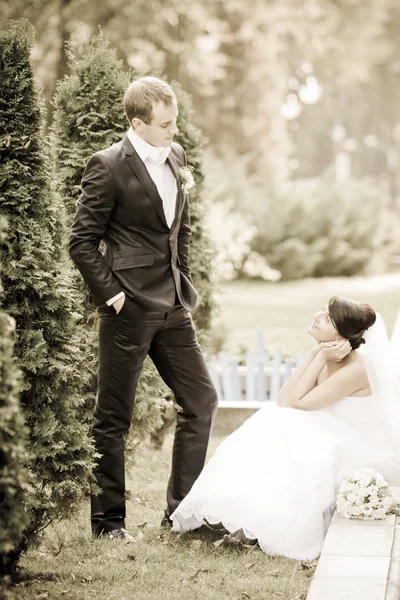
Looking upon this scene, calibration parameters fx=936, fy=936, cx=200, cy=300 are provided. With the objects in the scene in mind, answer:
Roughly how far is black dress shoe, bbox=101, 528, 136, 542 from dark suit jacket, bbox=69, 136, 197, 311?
1184 millimetres

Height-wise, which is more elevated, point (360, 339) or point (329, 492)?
point (360, 339)

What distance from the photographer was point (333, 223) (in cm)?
2212

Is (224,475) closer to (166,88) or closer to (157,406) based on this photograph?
(157,406)

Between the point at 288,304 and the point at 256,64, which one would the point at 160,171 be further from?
the point at 256,64

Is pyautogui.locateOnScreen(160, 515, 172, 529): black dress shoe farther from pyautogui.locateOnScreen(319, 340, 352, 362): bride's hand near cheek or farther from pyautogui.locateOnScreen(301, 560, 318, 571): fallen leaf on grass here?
pyautogui.locateOnScreen(319, 340, 352, 362): bride's hand near cheek

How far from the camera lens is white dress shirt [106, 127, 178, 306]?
4695 mm

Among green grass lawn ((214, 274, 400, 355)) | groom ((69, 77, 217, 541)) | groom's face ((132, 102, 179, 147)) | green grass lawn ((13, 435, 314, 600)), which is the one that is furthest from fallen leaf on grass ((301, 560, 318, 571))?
green grass lawn ((214, 274, 400, 355))

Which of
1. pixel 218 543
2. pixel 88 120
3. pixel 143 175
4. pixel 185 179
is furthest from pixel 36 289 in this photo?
pixel 88 120

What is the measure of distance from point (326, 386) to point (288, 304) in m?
13.1

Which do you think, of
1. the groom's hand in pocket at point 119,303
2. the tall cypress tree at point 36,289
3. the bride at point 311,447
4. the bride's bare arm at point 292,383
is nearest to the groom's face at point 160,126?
the tall cypress tree at point 36,289

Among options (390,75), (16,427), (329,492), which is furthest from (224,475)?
(390,75)

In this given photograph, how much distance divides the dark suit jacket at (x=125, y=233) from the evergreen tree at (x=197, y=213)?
6.89ft

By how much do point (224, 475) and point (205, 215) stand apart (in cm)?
285

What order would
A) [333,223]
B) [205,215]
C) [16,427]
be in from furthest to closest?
[333,223] → [205,215] → [16,427]
